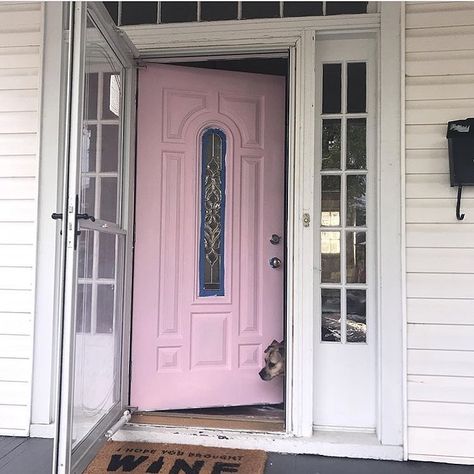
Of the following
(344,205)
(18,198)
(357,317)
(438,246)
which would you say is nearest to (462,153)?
(438,246)

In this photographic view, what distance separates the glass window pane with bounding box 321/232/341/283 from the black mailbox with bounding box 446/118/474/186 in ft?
1.98

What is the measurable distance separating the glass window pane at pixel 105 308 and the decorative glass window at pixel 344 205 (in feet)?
3.42

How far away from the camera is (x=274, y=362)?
8.36 ft

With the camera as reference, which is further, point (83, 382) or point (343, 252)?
point (343, 252)

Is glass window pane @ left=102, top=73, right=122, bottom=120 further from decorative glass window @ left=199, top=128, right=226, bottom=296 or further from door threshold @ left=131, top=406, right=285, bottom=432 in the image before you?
door threshold @ left=131, top=406, right=285, bottom=432

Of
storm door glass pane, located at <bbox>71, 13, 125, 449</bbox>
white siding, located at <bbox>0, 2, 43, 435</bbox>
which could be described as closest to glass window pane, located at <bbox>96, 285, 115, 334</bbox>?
storm door glass pane, located at <bbox>71, 13, 125, 449</bbox>

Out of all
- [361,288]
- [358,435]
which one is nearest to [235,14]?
[361,288]

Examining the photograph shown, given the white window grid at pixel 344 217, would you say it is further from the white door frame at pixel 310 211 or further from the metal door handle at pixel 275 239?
the metal door handle at pixel 275 239

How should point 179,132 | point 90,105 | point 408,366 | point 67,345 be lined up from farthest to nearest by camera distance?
point 179,132 → point 408,366 → point 90,105 → point 67,345

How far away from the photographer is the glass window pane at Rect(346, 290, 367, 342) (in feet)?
7.60

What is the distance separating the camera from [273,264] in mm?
2635

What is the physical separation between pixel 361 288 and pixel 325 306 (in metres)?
0.20

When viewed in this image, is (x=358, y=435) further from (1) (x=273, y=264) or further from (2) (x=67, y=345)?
(2) (x=67, y=345)

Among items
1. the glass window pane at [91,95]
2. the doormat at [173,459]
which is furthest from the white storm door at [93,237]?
the doormat at [173,459]
